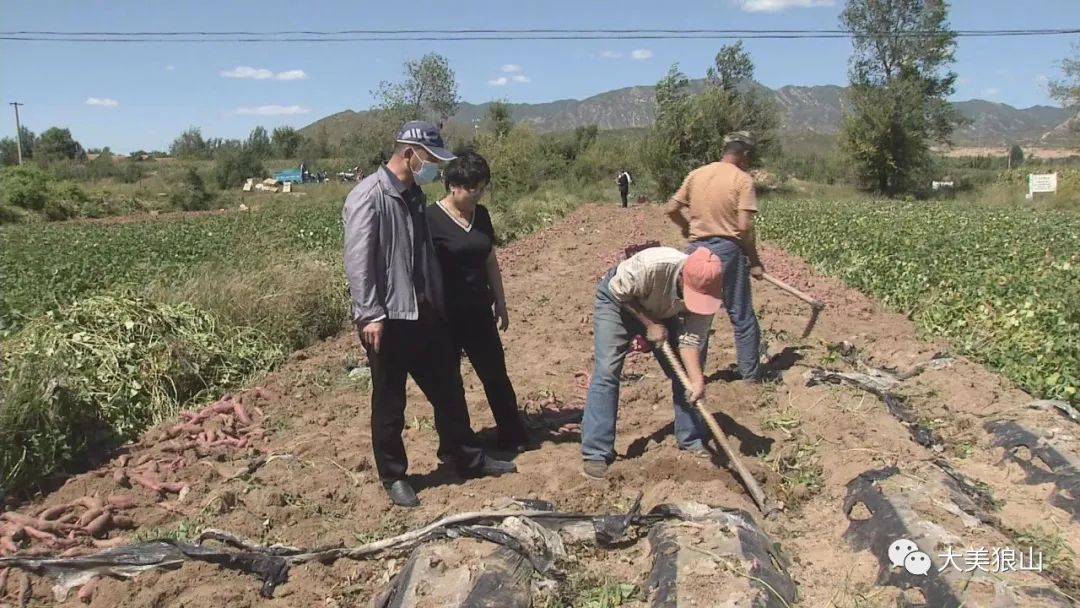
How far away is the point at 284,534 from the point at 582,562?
1427 mm

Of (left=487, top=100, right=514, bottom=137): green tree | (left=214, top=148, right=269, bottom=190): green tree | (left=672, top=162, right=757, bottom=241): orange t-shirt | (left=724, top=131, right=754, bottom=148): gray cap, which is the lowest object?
(left=672, top=162, right=757, bottom=241): orange t-shirt

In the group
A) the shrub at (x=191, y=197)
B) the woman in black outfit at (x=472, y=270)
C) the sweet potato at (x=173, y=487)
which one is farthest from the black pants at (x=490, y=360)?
the shrub at (x=191, y=197)

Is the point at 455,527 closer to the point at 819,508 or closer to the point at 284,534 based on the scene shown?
the point at 284,534

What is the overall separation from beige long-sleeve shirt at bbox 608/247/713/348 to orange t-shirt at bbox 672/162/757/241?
4.75 feet

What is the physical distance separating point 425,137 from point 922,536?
9.06 feet

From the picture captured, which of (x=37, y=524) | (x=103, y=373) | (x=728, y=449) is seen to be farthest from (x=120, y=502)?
(x=728, y=449)

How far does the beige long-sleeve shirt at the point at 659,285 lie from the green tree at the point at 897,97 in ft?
116

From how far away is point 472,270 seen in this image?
418 cm

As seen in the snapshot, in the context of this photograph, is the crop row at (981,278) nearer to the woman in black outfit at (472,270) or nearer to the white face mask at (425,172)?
the woman in black outfit at (472,270)

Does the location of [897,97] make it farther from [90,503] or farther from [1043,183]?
[90,503]

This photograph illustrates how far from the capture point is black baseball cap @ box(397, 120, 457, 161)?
3.61m

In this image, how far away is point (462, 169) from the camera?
3.94 m

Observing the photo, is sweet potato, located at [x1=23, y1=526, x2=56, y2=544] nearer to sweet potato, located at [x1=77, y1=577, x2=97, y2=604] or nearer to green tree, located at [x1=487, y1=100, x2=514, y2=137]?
sweet potato, located at [x1=77, y1=577, x2=97, y2=604]

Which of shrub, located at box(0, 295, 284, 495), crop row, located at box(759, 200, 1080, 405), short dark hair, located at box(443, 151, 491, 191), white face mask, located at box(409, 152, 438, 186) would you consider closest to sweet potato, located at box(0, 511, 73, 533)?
shrub, located at box(0, 295, 284, 495)
